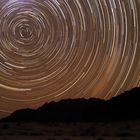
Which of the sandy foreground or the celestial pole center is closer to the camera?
the sandy foreground

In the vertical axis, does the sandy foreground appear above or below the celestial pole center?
below

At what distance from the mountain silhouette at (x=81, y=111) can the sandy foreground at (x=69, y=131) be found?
0.19 meters

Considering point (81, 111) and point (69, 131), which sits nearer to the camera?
point (69, 131)

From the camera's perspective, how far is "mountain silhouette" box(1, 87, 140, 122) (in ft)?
12.7

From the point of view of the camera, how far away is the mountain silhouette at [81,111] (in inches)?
152

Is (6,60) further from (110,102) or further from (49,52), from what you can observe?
(110,102)

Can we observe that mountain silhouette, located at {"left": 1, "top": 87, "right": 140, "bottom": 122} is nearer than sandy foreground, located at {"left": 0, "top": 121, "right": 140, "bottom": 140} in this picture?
No

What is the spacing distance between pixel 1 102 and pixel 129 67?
3.96 feet

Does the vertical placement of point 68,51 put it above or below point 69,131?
above

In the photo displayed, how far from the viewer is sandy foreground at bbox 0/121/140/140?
281 centimetres

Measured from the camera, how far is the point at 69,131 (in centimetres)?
313

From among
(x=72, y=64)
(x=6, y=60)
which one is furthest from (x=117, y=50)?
(x=6, y=60)

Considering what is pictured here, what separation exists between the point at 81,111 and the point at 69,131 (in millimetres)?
870

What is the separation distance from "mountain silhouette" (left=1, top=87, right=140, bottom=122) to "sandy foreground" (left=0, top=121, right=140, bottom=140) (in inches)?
7.3
